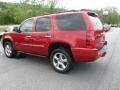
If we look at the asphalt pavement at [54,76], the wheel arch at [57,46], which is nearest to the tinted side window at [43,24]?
the wheel arch at [57,46]

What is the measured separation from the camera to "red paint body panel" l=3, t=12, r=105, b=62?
19.4 feet

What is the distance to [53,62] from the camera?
6816 millimetres

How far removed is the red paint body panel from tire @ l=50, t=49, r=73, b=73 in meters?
0.28

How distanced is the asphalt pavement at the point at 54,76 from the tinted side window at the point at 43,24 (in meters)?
1.35

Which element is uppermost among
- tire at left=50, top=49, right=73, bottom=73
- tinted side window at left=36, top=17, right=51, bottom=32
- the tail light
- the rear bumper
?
tinted side window at left=36, top=17, right=51, bottom=32

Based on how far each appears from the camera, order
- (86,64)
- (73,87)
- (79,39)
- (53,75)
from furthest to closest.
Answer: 1. (86,64)
2. (53,75)
3. (79,39)
4. (73,87)

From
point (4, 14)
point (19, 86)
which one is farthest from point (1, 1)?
point (19, 86)

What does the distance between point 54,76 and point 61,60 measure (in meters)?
0.62

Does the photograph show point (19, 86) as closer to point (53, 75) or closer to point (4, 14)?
point (53, 75)

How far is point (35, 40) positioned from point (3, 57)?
249 cm

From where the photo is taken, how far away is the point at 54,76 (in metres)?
6.27

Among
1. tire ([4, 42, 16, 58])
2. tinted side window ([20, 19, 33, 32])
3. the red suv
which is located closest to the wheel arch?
the red suv

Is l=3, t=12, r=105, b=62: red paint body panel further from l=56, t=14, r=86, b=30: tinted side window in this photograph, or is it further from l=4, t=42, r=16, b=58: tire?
l=4, t=42, r=16, b=58: tire

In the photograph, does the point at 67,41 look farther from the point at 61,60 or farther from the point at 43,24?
the point at 43,24
